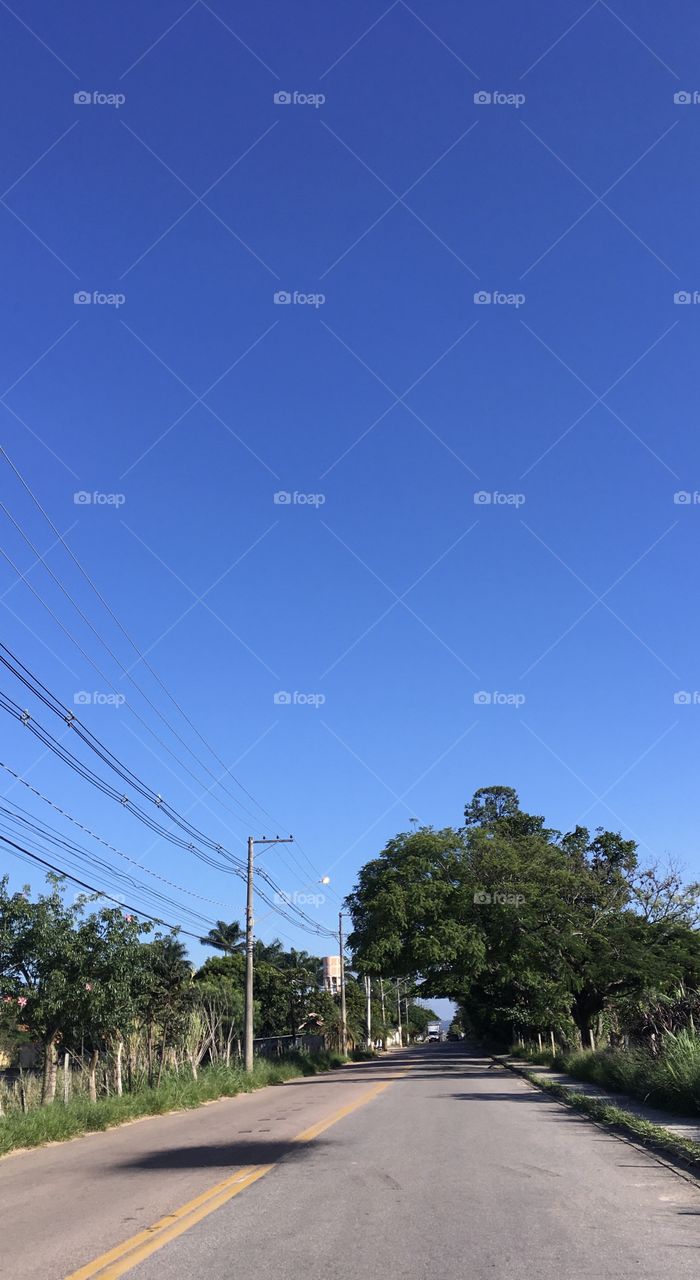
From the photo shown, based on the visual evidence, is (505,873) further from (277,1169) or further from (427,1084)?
(277,1169)

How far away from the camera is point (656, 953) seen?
35344mm

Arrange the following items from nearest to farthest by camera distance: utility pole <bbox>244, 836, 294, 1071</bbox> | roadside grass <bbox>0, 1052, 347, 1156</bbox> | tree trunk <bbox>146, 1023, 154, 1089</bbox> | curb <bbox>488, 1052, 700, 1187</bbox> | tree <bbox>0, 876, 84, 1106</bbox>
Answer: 1. curb <bbox>488, 1052, 700, 1187</bbox>
2. roadside grass <bbox>0, 1052, 347, 1156</bbox>
3. tree <bbox>0, 876, 84, 1106</bbox>
4. tree trunk <bbox>146, 1023, 154, 1089</bbox>
5. utility pole <bbox>244, 836, 294, 1071</bbox>

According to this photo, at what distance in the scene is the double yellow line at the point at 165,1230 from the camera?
21.2ft

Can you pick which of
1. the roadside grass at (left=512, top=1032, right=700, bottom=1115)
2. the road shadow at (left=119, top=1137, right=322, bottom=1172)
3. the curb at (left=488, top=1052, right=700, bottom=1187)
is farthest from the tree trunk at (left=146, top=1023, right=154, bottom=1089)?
the road shadow at (left=119, top=1137, right=322, bottom=1172)

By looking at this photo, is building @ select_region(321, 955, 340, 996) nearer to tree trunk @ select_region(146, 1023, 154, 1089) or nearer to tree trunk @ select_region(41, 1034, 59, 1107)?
tree trunk @ select_region(146, 1023, 154, 1089)

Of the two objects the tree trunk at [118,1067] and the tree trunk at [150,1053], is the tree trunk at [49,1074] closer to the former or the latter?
the tree trunk at [118,1067]

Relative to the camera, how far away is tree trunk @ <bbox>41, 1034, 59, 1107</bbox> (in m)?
19.3

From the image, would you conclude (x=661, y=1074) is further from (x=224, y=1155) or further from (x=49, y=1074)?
(x=49, y=1074)

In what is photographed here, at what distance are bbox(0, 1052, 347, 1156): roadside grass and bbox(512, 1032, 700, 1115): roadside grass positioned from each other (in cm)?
973

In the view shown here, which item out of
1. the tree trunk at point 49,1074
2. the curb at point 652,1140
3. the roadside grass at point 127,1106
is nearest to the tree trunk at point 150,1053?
the roadside grass at point 127,1106

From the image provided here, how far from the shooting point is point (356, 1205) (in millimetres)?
8570

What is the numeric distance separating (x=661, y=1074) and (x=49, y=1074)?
11.9 metres

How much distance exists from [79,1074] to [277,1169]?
40.8 ft

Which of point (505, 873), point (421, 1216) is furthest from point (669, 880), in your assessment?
point (421, 1216)
